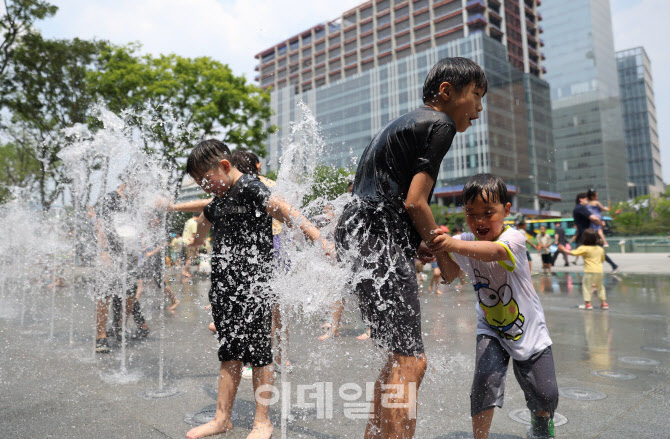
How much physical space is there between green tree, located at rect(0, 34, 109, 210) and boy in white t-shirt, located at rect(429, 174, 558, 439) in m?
17.9

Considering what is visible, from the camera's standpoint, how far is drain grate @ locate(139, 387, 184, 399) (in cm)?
299

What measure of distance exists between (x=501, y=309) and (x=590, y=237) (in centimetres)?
626

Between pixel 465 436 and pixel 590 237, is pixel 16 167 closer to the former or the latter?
pixel 590 237

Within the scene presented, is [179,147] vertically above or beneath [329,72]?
beneath

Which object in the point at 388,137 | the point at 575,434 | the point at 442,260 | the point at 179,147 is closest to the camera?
the point at 388,137

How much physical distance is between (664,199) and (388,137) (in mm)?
74197

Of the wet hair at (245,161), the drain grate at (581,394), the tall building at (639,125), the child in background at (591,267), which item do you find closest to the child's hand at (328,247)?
the wet hair at (245,161)

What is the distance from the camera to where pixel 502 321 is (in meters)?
2.15

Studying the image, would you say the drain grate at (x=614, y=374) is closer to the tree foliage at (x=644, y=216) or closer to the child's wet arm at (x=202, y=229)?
the child's wet arm at (x=202, y=229)

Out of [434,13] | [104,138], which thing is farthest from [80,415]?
[434,13]

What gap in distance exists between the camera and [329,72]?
282 ft

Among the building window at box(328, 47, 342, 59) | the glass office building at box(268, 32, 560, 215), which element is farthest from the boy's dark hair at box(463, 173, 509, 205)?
the building window at box(328, 47, 342, 59)

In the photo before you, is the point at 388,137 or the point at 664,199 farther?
the point at 664,199

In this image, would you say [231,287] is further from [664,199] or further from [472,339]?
[664,199]
